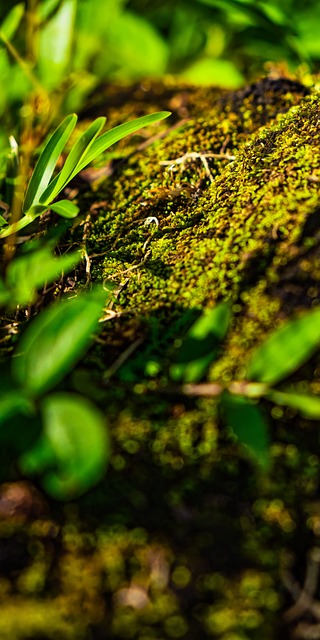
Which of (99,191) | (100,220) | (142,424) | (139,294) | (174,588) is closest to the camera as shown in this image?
(174,588)

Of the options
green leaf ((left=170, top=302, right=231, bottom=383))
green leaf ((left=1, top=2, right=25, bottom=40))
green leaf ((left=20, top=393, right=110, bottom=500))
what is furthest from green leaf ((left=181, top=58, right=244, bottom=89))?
green leaf ((left=20, top=393, right=110, bottom=500))

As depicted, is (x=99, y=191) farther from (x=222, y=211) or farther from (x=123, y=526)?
(x=123, y=526)

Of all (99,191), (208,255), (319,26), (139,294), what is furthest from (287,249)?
(319,26)

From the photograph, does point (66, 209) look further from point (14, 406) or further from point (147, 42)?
point (147, 42)

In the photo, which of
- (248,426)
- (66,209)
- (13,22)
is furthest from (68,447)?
(13,22)

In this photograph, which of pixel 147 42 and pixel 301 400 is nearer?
pixel 301 400

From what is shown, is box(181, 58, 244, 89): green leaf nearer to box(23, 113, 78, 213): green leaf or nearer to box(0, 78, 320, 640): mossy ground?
box(0, 78, 320, 640): mossy ground
